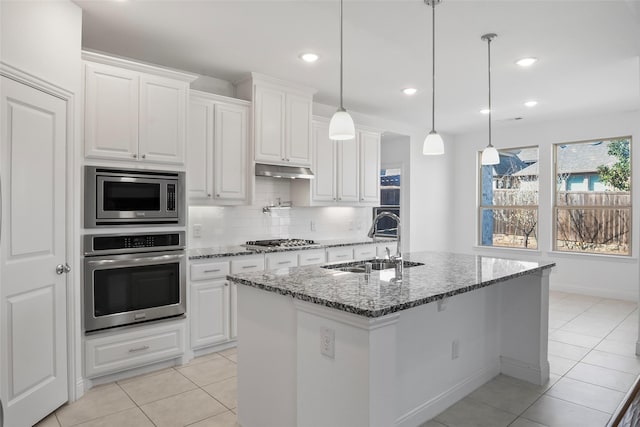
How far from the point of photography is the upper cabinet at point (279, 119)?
4.16 metres

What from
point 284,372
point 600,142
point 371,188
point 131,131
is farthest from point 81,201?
point 600,142

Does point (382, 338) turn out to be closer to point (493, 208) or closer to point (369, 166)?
point (369, 166)

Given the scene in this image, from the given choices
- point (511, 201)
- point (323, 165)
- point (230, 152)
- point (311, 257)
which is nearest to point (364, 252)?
point (311, 257)

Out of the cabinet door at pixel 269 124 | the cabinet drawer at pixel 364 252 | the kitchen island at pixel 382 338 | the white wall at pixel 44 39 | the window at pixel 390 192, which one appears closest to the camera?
the kitchen island at pixel 382 338

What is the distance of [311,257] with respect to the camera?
14.4 ft

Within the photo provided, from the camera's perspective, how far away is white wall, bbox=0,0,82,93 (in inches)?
88.1

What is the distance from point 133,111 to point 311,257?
2.21 meters

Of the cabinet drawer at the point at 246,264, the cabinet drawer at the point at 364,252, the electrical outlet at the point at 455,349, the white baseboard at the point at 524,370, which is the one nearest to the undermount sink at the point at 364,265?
the electrical outlet at the point at 455,349

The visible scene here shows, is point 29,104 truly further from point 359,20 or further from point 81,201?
point 359,20

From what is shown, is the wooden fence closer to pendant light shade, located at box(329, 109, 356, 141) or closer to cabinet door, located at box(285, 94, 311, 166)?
cabinet door, located at box(285, 94, 311, 166)

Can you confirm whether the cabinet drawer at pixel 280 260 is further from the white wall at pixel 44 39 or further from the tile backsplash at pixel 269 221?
the white wall at pixel 44 39

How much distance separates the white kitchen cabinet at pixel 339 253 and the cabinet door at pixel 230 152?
45.9 inches

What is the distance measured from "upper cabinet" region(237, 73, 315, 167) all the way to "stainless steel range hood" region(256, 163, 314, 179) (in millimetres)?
50

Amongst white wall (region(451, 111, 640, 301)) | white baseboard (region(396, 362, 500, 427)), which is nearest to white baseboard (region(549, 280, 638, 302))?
white wall (region(451, 111, 640, 301))
